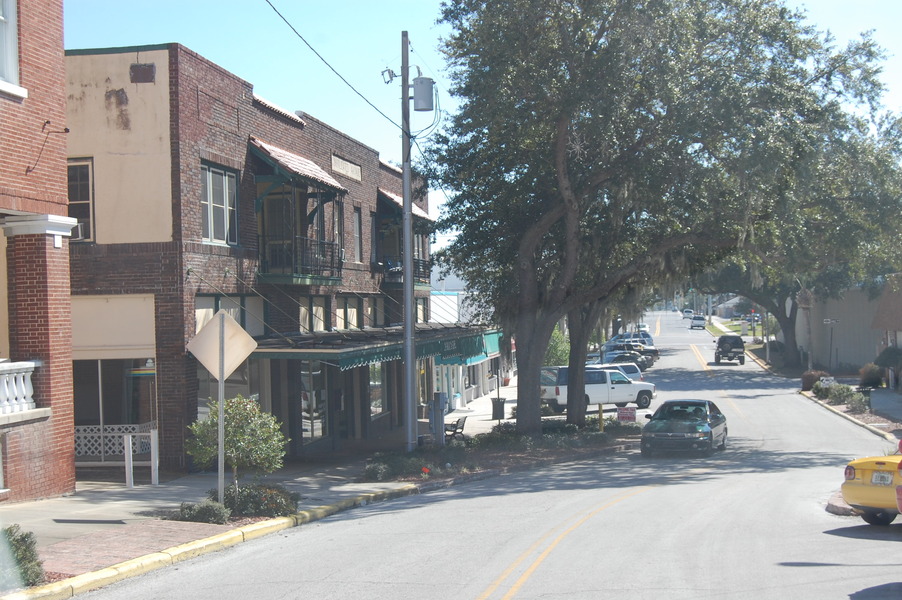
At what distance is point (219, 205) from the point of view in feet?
59.7

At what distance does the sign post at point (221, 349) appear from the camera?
39.3 ft

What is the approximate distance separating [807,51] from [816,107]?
1542mm

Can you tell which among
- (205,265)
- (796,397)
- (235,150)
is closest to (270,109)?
(235,150)

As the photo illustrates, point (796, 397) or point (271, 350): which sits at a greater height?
point (271, 350)

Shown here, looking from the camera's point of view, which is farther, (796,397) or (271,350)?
(796,397)

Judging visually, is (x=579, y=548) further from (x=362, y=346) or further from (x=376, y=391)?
(x=376, y=391)

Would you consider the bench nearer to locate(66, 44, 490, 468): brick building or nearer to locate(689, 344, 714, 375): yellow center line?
locate(66, 44, 490, 468): brick building

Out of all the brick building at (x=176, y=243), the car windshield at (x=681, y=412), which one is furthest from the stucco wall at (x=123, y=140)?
the car windshield at (x=681, y=412)

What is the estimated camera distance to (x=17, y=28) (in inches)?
516

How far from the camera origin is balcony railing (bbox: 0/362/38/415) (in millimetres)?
12656

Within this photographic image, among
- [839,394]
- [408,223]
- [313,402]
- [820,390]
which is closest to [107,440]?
[313,402]

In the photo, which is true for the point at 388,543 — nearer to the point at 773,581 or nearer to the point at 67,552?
the point at 67,552

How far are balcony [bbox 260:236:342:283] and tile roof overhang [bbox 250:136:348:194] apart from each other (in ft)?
4.72

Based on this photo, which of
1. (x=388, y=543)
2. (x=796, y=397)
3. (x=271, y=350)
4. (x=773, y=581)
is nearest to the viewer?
(x=773, y=581)
